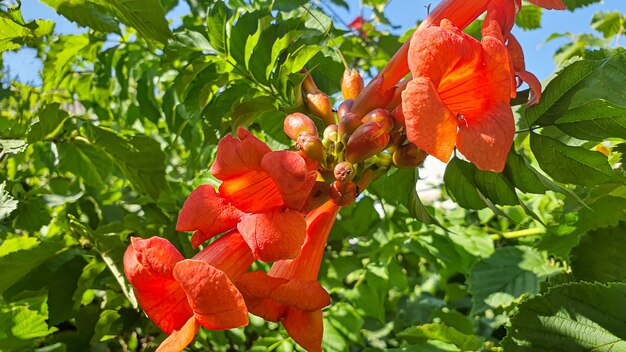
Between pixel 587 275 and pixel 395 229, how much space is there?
115cm

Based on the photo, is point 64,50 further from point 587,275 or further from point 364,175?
point 587,275

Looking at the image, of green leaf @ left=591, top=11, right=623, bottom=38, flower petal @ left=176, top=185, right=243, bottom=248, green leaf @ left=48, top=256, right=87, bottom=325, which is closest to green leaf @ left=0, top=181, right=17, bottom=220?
green leaf @ left=48, top=256, right=87, bottom=325

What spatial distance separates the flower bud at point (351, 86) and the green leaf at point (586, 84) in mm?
511

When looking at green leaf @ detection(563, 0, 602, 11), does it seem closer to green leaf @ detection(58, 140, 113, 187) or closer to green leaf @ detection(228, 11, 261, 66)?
green leaf @ detection(228, 11, 261, 66)

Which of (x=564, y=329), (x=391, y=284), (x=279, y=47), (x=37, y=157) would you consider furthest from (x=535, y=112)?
(x=37, y=157)

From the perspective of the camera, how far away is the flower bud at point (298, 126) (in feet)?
4.57

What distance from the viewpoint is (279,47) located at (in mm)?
1837

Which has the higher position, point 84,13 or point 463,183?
point 84,13

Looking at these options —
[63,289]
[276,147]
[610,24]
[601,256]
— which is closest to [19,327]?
[63,289]

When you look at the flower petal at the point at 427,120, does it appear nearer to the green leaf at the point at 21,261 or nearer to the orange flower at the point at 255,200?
the orange flower at the point at 255,200

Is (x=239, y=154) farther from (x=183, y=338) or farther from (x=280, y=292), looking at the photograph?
(x=183, y=338)

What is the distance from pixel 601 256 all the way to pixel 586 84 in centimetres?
70

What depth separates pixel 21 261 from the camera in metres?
2.11

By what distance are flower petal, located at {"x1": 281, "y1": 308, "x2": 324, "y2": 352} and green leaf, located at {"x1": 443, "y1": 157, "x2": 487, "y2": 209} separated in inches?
24.3
